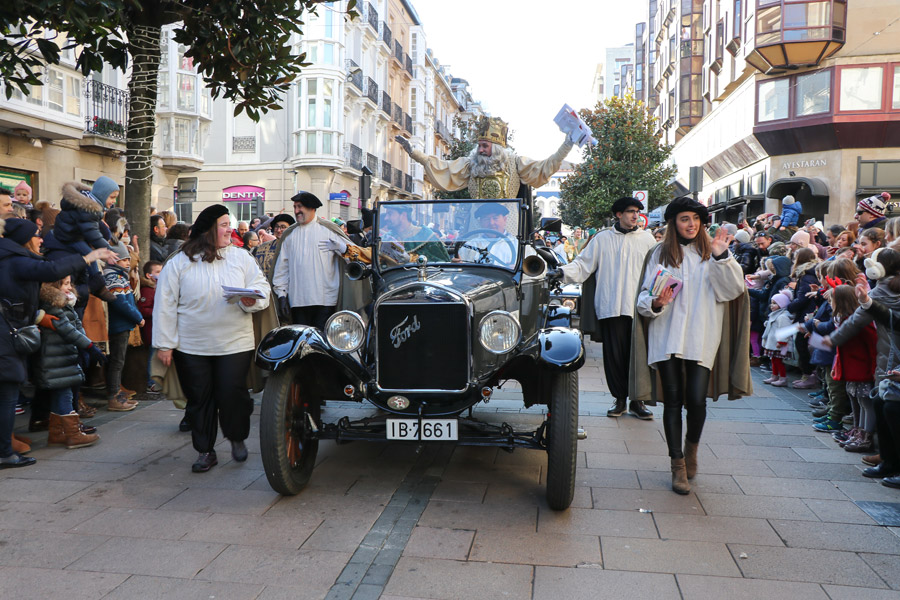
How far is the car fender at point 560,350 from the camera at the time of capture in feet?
15.3

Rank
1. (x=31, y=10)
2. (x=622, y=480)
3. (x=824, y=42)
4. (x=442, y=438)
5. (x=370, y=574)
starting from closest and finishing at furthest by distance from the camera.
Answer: (x=370, y=574)
(x=442, y=438)
(x=622, y=480)
(x=31, y=10)
(x=824, y=42)

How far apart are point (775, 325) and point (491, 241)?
4.89m

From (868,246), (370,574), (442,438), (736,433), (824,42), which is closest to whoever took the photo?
(370,574)

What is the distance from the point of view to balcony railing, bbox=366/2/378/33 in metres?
39.4

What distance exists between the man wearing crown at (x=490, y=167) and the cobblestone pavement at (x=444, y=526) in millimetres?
3037

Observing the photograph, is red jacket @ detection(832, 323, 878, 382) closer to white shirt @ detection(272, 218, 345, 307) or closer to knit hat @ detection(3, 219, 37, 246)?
white shirt @ detection(272, 218, 345, 307)

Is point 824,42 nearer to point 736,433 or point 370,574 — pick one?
point 736,433

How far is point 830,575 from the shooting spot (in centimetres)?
376

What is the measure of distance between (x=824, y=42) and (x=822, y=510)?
Result: 25315mm

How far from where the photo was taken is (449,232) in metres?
6.16

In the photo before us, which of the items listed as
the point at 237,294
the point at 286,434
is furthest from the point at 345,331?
the point at 237,294

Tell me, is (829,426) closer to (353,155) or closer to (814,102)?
(814,102)

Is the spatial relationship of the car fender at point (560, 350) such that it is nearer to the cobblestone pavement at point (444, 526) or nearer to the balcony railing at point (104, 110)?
the cobblestone pavement at point (444, 526)

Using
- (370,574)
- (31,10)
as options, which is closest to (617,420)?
(370,574)
